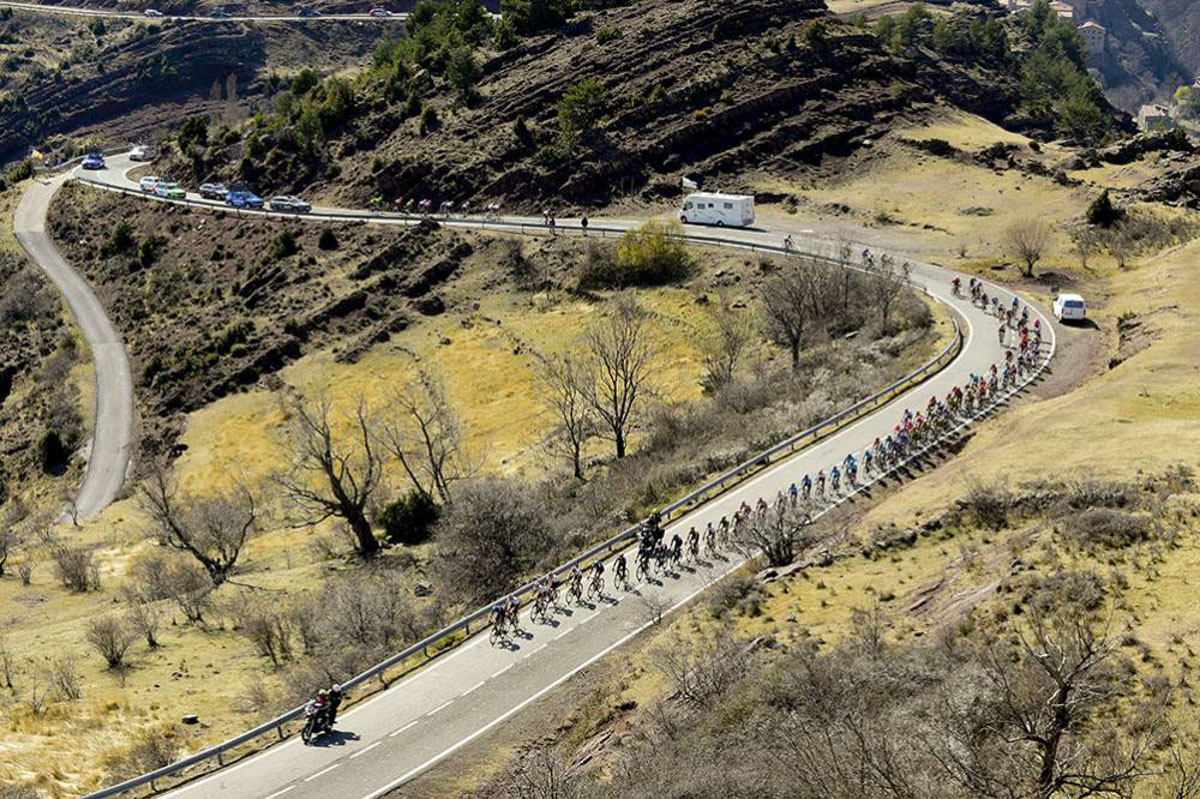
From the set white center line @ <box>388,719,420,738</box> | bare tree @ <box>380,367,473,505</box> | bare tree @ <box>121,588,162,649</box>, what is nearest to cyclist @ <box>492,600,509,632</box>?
white center line @ <box>388,719,420,738</box>

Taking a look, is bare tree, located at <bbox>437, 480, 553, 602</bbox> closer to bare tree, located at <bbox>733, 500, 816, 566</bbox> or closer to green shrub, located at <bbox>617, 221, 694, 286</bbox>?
bare tree, located at <bbox>733, 500, 816, 566</bbox>

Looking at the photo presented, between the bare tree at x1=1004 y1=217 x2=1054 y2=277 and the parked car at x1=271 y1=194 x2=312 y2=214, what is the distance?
2075 inches

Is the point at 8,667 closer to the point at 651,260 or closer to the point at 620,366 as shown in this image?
the point at 620,366

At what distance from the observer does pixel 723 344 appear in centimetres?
6056

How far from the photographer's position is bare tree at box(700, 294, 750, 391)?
180 ft

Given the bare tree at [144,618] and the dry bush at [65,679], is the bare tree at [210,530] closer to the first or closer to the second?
the bare tree at [144,618]

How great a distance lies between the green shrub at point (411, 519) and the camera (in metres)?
43.3

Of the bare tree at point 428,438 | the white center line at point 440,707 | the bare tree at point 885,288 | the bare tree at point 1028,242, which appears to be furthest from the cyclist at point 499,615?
the bare tree at point 1028,242

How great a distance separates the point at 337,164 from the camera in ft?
312

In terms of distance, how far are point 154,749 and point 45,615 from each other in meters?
18.2

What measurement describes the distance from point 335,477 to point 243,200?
55733mm

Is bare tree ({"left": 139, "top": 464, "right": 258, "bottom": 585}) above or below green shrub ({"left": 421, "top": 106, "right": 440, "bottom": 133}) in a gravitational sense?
below

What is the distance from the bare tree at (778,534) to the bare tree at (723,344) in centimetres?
2144

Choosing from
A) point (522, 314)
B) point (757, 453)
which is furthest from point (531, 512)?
point (522, 314)
